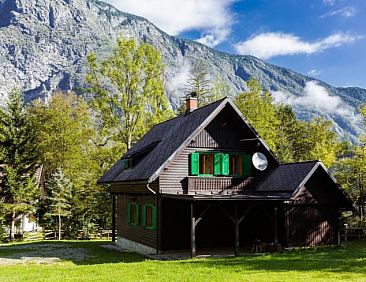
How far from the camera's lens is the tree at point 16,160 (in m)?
30.4

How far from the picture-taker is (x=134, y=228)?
23.1 metres

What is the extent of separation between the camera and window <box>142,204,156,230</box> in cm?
2017

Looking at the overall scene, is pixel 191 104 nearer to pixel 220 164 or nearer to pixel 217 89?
pixel 220 164

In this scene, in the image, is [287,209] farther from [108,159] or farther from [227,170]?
[108,159]

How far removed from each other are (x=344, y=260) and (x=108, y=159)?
24155 mm

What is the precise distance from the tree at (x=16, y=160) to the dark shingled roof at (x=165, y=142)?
28.2ft

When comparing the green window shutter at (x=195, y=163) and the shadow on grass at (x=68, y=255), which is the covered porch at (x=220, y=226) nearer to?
the green window shutter at (x=195, y=163)

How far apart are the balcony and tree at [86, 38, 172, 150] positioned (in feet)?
37.5

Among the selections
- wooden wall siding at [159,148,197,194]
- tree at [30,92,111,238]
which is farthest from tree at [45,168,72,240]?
wooden wall siding at [159,148,197,194]

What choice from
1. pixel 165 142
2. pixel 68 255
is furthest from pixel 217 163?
pixel 68 255

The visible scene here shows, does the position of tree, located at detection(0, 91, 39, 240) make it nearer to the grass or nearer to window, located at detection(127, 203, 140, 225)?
window, located at detection(127, 203, 140, 225)

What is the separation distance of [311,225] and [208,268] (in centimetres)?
716

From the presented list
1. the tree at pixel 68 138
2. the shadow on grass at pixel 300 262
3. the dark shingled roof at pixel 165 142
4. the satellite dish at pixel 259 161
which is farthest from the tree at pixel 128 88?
the shadow on grass at pixel 300 262

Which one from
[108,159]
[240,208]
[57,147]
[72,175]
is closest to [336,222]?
[240,208]
